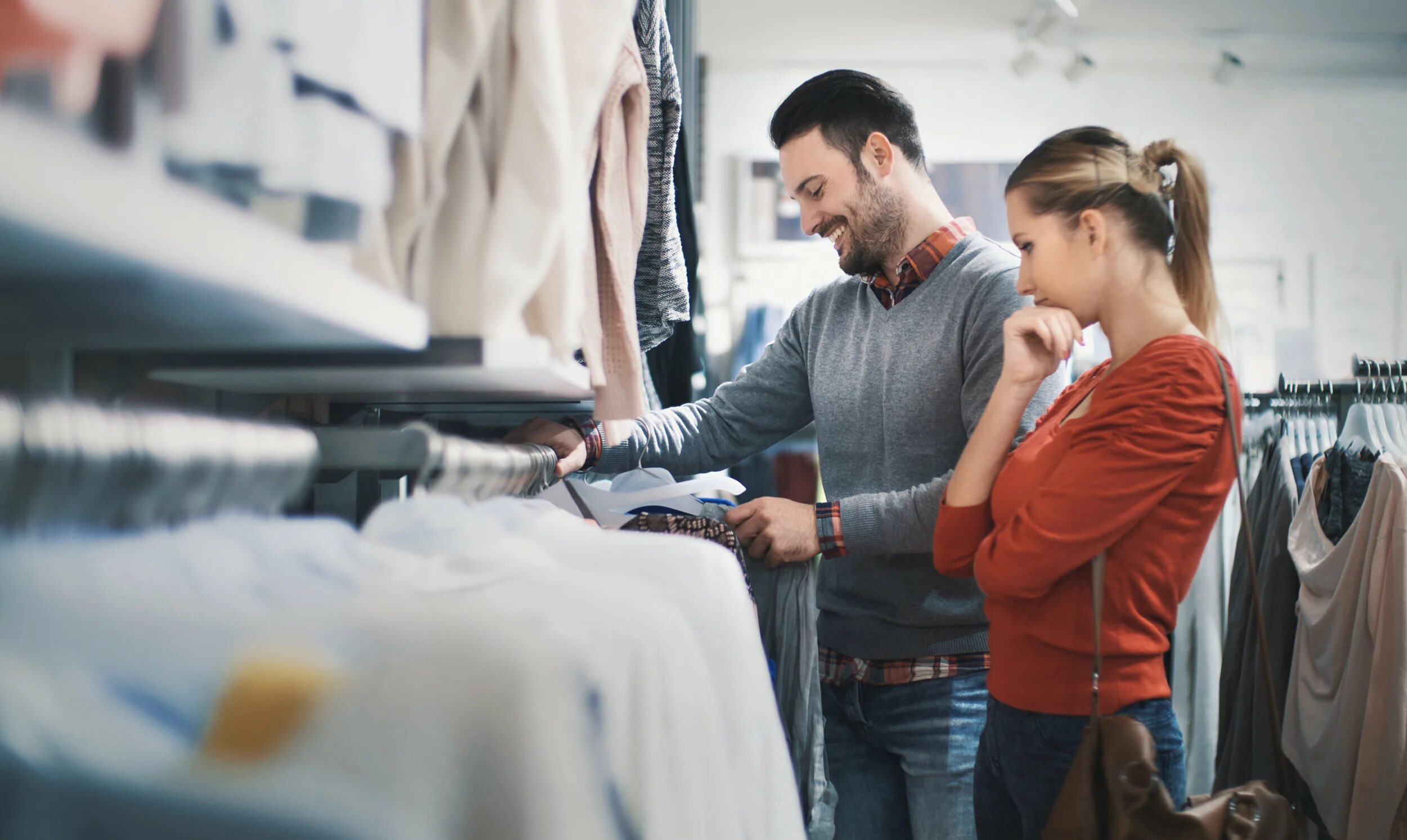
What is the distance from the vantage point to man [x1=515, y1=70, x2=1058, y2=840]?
1.31 metres

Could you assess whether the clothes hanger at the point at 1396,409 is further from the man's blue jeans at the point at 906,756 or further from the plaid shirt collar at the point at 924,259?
the man's blue jeans at the point at 906,756

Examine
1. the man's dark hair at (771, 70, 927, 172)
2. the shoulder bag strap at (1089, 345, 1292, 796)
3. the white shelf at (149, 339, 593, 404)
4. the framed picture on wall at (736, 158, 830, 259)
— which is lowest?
the shoulder bag strap at (1089, 345, 1292, 796)

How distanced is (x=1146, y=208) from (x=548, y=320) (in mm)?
830

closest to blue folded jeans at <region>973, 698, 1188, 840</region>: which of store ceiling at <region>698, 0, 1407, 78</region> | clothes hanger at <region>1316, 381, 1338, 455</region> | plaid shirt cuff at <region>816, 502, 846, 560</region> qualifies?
plaid shirt cuff at <region>816, 502, 846, 560</region>

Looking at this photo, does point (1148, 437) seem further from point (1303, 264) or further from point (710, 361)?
point (1303, 264)

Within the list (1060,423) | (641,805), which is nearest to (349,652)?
(641,805)

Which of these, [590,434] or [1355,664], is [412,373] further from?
[1355,664]

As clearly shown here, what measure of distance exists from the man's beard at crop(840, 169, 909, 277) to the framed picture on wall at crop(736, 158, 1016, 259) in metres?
2.60

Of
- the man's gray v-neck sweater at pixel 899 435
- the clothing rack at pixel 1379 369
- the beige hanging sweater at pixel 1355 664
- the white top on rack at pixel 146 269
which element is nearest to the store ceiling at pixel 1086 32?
the clothing rack at pixel 1379 369

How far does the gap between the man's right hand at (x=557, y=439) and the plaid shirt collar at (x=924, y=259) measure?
55 cm

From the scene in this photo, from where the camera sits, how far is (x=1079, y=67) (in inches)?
158

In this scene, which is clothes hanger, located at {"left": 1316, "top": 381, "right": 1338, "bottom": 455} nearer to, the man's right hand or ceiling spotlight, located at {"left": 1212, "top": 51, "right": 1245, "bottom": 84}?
the man's right hand

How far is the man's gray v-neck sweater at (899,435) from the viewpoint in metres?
1.33

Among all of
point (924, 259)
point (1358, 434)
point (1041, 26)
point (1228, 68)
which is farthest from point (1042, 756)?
point (1228, 68)
